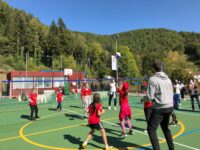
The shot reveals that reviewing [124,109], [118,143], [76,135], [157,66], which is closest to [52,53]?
[76,135]

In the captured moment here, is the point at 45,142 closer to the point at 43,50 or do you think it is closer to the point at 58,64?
the point at 58,64

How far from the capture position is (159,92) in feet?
18.9

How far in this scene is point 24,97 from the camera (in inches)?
1017

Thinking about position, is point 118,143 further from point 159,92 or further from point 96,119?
point 159,92

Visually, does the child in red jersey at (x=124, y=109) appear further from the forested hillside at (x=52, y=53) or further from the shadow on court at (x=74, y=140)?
the forested hillside at (x=52, y=53)

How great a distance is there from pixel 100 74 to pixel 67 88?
4991 centimetres

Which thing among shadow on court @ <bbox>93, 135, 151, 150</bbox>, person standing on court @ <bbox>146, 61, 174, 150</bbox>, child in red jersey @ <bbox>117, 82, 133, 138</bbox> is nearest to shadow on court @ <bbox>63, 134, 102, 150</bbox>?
shadow on court @ <bbox>93, 135, 151, 150</bbox>

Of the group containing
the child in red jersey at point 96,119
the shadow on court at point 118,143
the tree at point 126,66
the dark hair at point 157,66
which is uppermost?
the tree at point 126,66

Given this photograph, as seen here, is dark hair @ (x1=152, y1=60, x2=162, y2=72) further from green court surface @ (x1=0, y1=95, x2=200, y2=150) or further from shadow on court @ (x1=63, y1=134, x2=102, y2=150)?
shadow on court @ (x1=63, y1=134, x2=102, y2=150)

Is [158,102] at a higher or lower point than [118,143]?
higher

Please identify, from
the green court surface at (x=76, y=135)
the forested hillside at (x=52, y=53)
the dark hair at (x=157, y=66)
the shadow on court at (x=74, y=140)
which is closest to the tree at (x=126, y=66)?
the forested hillside at (x=52, y=53)

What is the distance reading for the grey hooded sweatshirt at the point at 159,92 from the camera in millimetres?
5716

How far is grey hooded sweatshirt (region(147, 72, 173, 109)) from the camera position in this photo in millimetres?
5716

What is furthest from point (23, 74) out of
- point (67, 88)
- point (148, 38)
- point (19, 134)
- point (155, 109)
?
point (148, 38)
